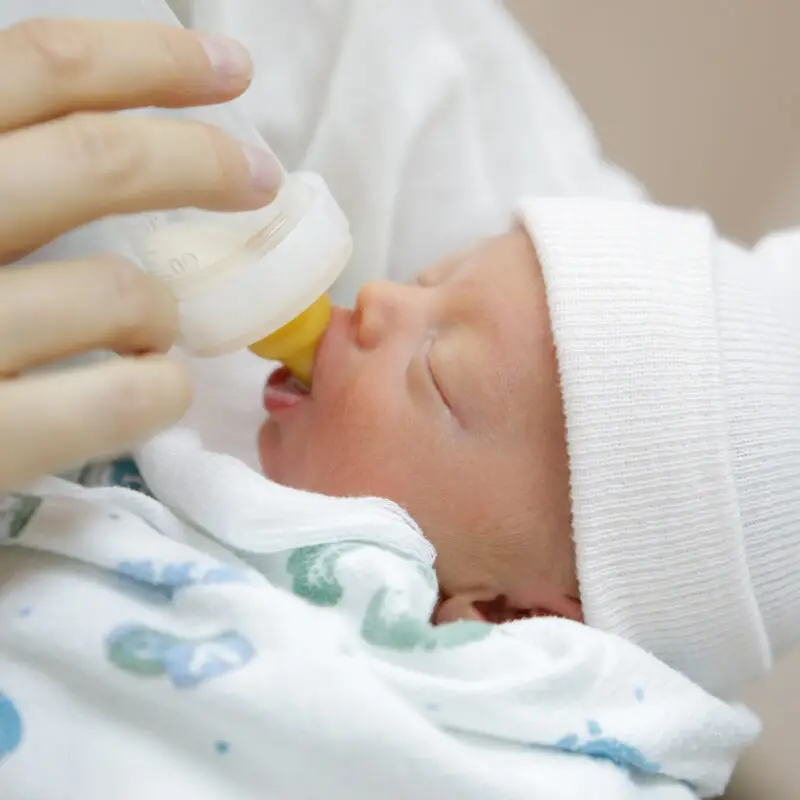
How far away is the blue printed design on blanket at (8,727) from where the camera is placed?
52cm

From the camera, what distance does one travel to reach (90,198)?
0.49m

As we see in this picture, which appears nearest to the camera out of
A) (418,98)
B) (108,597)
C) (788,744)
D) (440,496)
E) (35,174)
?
(35,174)

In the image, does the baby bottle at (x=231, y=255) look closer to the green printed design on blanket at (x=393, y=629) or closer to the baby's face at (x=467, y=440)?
the baby's face at (x=467, y=440)

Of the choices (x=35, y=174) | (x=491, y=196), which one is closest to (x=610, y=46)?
(x=491, y=196)

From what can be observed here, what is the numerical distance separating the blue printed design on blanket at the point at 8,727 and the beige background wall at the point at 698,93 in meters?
0.92

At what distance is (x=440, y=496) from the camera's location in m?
0.73

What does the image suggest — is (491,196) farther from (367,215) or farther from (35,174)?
(35,174)

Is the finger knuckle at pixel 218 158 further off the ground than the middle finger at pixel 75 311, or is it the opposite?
the finger knuckle at pixel 218 158

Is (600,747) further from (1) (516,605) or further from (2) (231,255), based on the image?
(2) (231,255)

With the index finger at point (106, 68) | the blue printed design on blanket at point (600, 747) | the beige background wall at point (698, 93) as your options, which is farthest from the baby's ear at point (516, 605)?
the beige background wall at point (698, 93)

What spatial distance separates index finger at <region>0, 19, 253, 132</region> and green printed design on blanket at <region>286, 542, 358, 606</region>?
0.30 m

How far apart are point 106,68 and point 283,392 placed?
35cm

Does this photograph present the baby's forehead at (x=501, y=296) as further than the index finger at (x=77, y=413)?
Yes

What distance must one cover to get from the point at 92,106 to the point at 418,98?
461 mm
